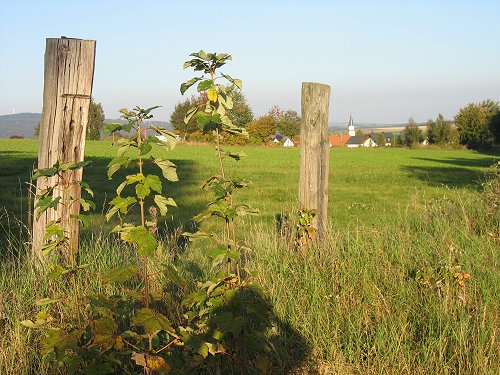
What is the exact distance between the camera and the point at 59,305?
3.83m

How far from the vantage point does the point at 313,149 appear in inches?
216

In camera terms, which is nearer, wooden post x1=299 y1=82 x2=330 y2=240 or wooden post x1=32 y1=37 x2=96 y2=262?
wooden post x1=32 y1=37 x2=96 y2=262

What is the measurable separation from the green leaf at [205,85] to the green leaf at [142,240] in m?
0.82

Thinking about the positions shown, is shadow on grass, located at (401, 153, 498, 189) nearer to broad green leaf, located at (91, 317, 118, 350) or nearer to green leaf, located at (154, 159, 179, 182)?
green leaf, located at (154, 159, 179, 182)

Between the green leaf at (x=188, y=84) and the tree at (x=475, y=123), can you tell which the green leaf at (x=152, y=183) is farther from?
the tree at (x=475, y=123)

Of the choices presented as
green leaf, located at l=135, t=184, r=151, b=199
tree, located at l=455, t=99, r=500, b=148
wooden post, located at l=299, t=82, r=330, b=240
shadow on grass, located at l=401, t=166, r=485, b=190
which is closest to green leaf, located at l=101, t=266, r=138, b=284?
green leaf, located at l=135, t=184, r=151, b=199

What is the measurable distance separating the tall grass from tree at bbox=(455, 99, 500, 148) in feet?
225

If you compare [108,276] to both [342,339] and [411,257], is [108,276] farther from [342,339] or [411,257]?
[411,257]

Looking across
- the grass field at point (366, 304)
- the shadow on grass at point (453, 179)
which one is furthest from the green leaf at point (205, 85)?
the shadow on grass at point (453, 179)

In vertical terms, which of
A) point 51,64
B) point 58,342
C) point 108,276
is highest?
point 51,64

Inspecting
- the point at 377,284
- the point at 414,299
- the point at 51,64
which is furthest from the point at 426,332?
the point at 51,64

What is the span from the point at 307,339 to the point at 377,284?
92cm

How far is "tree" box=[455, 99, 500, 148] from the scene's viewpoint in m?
70.2

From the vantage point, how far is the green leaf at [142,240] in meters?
2.60
